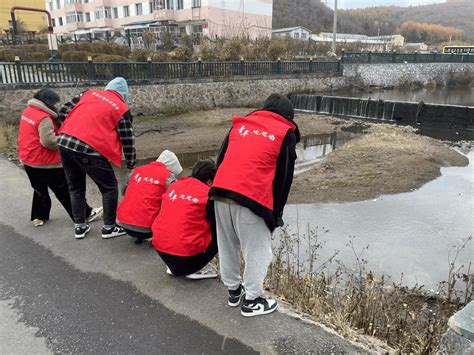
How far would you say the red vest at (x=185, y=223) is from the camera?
3.11 metres

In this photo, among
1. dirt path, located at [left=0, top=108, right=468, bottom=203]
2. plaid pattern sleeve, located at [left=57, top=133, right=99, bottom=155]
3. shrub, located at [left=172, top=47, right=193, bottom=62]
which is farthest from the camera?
shrub, located at [left=172, top=47, right=193, bottom=62]

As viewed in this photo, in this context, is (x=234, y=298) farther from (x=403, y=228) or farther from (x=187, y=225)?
(x=403, y=228)

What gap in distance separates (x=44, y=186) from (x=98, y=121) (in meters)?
1.38

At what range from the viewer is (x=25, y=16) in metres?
45.7

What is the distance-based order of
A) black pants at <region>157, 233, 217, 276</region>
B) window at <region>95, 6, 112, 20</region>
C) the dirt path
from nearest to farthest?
black pants at <region>157, 233, 217, 276</region>, the dirt path, window at <region>95, 6, 112, 20</region>

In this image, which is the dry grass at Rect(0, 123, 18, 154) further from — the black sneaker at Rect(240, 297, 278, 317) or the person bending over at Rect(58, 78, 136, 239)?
the black sneaker at Rect(240, 297, 278, 317)

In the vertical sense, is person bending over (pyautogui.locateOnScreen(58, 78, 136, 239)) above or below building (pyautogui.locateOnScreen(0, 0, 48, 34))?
below

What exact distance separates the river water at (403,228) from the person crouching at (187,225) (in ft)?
8.31

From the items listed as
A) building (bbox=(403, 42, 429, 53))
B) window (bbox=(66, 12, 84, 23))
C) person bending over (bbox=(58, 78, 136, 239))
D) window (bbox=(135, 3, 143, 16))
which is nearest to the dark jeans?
person bending over (bbox=(58, 78, 136, 239))

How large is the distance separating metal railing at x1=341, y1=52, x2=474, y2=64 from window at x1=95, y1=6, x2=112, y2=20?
3003 cm

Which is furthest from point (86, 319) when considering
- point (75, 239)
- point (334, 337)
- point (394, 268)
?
point (394, 268)

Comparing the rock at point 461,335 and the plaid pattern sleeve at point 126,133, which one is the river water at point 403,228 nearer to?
the plaid pattern sleeve at point 126,133

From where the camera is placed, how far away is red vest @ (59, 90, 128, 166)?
3.68m

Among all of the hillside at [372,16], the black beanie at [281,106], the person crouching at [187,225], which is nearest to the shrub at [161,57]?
the person crouching at [187,225]
